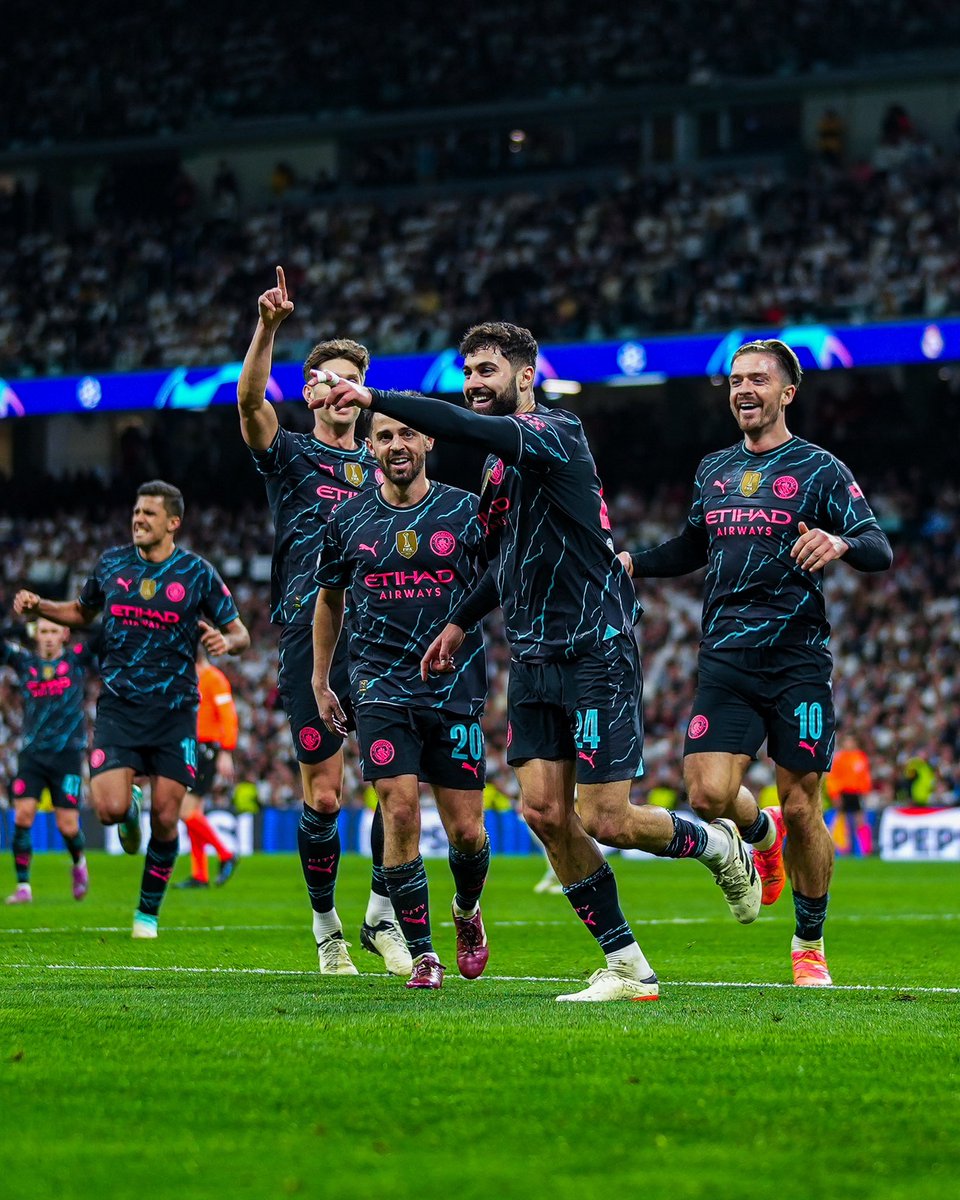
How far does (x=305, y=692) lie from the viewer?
8664 mm

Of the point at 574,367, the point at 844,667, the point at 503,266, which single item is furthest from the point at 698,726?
the point at 503,266

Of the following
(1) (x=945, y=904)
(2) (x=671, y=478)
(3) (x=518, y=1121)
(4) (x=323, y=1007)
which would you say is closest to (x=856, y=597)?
(2) (x=671, y=478)

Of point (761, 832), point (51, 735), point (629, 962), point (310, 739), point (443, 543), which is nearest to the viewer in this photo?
point (629, 962)

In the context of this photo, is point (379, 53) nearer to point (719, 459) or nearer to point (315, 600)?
point (315, 600)

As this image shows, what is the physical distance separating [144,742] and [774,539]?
14.0ft

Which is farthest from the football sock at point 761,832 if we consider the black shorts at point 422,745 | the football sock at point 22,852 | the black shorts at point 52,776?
the black shorts at point 52,776

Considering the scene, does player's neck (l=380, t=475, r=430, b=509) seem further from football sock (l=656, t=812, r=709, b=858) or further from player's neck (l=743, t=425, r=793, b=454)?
football sock (l=656, t=812, r=709, b=858)

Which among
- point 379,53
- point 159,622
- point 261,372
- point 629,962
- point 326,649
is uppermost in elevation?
point 379,53

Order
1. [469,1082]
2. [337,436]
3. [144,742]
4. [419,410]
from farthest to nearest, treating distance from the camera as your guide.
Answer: [144,742] → [337,436] → [419,410] → [469,1082]

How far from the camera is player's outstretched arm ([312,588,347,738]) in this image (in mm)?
8039

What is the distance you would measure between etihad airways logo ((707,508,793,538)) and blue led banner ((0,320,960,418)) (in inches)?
807

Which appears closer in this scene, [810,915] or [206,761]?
[810,915]

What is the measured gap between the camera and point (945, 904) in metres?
15.4

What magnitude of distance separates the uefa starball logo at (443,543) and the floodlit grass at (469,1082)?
1731 millimetres
